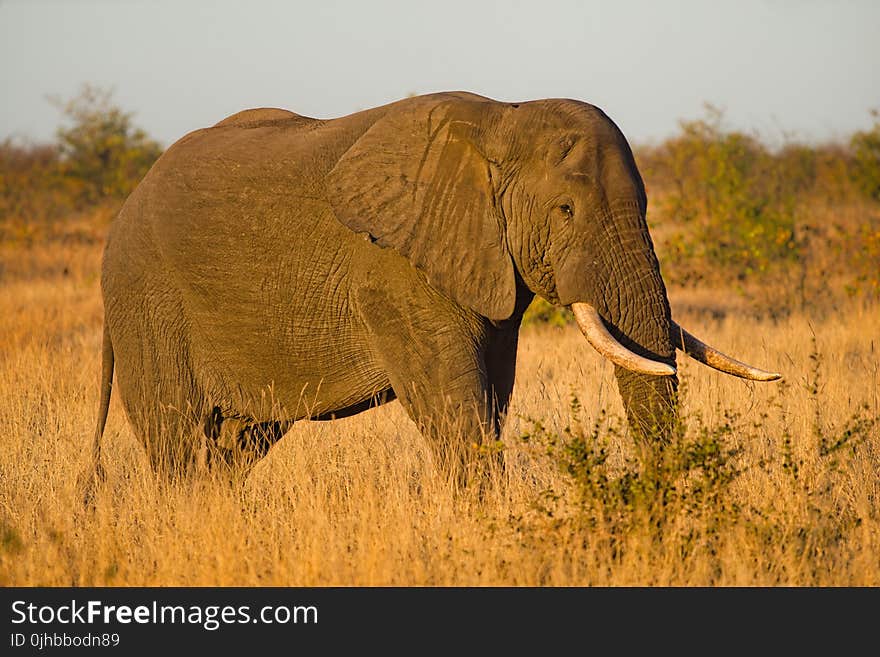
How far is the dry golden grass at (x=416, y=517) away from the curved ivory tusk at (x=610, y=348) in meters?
0.42

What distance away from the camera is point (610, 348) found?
206 inches

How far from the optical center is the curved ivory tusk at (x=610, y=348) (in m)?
5.19

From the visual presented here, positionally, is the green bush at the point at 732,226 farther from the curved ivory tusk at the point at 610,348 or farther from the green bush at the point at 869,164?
the curved ivory tusk at the point at 610,348

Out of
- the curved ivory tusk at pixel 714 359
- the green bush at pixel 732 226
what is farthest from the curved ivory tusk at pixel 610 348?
the green bush at pixel 732 226

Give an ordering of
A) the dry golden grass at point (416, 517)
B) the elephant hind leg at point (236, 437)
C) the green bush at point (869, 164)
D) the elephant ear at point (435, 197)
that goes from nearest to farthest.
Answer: the dry golden grass at point (416, 517)
the elephant ear at point (435, 197)
the elephant hind leg at point (236, 437)
the green bush at point (869, 164)

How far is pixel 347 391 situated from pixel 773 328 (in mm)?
6744

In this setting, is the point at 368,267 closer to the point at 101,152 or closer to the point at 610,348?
the point at 610,348

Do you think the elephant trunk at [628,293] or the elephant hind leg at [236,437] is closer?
the elephant trunk at [628,293]

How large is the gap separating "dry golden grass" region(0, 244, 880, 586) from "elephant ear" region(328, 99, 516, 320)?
0.72 metres

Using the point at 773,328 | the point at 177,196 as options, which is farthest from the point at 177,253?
the point at 773,328

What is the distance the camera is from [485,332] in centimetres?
584

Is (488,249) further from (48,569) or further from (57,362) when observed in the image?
(57,362)

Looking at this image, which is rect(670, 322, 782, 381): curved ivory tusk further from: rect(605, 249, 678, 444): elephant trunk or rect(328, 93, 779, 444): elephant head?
rect(605, 249, 678, 444): elephant trunk

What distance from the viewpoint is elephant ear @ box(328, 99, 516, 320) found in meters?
5.65
